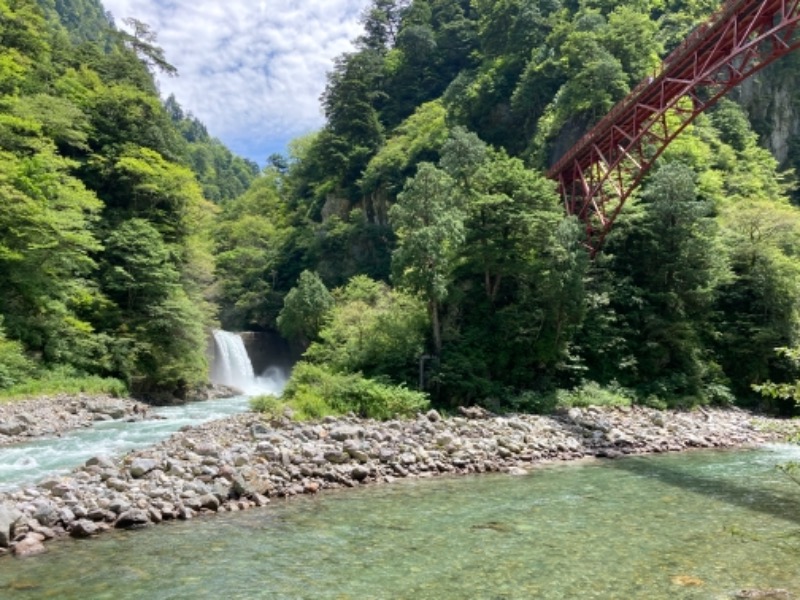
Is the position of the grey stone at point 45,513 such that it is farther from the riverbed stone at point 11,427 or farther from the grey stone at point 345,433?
the riverbed stone at point 11,427

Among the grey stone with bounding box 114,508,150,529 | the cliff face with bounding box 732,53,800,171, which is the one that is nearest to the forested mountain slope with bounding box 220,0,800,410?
the cliff face with bounding box 732,53,800,171

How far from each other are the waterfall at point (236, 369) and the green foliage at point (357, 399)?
15.3 metres

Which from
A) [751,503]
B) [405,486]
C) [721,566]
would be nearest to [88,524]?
[405,486]

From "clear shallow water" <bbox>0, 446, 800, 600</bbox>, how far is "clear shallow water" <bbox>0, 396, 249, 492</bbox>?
4.31m

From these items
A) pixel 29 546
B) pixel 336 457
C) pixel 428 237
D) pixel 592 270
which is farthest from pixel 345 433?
pixel 592 270

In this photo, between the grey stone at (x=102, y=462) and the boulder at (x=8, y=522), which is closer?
the boulder at (x=8, y=522)

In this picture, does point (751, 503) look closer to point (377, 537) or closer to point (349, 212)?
point (377, 537)

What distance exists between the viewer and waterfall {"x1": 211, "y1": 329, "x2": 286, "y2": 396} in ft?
110

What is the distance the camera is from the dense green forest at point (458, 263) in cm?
2047

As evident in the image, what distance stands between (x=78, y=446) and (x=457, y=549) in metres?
10.8

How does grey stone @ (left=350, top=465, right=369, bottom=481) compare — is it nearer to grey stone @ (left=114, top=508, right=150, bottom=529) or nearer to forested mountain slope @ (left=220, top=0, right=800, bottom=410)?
grey stone @ (left=114, top=508, right=150, bottom=529)

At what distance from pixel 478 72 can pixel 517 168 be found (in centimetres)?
2782

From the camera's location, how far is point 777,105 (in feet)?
129

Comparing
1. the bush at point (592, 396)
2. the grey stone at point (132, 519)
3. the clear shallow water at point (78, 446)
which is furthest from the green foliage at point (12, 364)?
the bush at point (592, 396)
